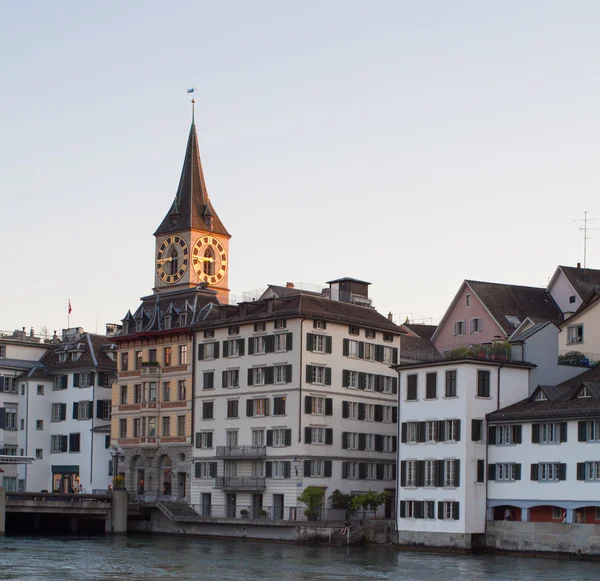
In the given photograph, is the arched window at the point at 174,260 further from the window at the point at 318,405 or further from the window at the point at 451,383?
the window at the point at 451,383

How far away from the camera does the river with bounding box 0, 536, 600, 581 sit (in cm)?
6994

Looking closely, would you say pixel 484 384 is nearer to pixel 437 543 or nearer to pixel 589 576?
pixel 437 543

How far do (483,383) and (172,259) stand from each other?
145ft

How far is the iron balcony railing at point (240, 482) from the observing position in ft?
339

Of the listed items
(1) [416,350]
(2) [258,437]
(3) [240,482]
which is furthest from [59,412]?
(1) [416,350]

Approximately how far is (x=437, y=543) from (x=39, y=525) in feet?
126

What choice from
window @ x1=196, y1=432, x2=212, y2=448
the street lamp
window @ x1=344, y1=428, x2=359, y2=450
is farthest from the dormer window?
the street lamp

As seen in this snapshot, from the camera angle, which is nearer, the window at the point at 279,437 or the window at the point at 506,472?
the window at the point at 506,472

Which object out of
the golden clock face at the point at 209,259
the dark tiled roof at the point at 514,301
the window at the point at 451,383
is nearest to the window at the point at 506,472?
the window at the point at 451,383

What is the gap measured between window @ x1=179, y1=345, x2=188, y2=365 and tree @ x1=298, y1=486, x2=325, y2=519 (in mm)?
19149

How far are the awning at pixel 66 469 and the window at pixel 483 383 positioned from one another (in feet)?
165

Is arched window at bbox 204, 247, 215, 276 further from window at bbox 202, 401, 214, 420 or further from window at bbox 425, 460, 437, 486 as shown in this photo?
window at bbox 425, 460, 437, 486

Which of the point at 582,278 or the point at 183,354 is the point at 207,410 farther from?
Result: the point at 582,278

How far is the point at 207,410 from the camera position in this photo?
359 ft
